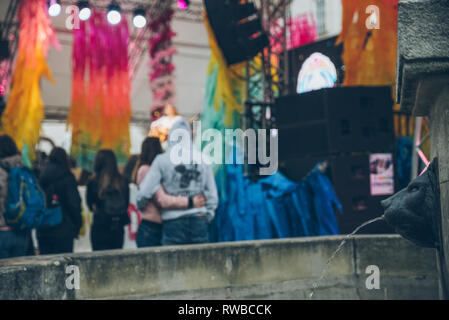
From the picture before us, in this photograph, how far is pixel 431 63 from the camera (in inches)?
61.8

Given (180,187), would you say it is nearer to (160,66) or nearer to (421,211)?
(421,211)

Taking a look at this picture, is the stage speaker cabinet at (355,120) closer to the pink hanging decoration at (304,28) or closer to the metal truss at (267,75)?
the metal truss at (267,75)

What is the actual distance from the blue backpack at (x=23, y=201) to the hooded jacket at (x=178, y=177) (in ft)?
2.73

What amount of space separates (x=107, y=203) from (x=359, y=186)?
2528mm

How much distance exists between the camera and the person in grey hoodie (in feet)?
13.6

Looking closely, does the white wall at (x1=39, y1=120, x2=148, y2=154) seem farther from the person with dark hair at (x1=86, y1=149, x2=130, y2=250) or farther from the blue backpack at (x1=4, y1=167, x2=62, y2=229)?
the blue backpack at (x1=4, y1=167, x2=62, y2=229)

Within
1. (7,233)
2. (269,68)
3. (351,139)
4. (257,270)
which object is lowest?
(257,270)

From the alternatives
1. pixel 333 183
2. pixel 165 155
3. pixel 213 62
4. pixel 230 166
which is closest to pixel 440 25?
pixel 165 155

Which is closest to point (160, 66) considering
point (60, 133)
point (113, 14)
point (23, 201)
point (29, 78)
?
point (60, 133)

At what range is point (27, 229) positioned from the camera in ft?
14.3

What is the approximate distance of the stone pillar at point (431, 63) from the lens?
5.10 feet

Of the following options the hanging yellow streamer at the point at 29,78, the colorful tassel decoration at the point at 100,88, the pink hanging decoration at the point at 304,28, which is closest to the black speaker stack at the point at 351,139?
the hanging yellow streamer at the point at 29,78

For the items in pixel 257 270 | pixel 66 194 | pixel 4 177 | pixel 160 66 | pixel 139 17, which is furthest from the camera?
pixel 160 66
